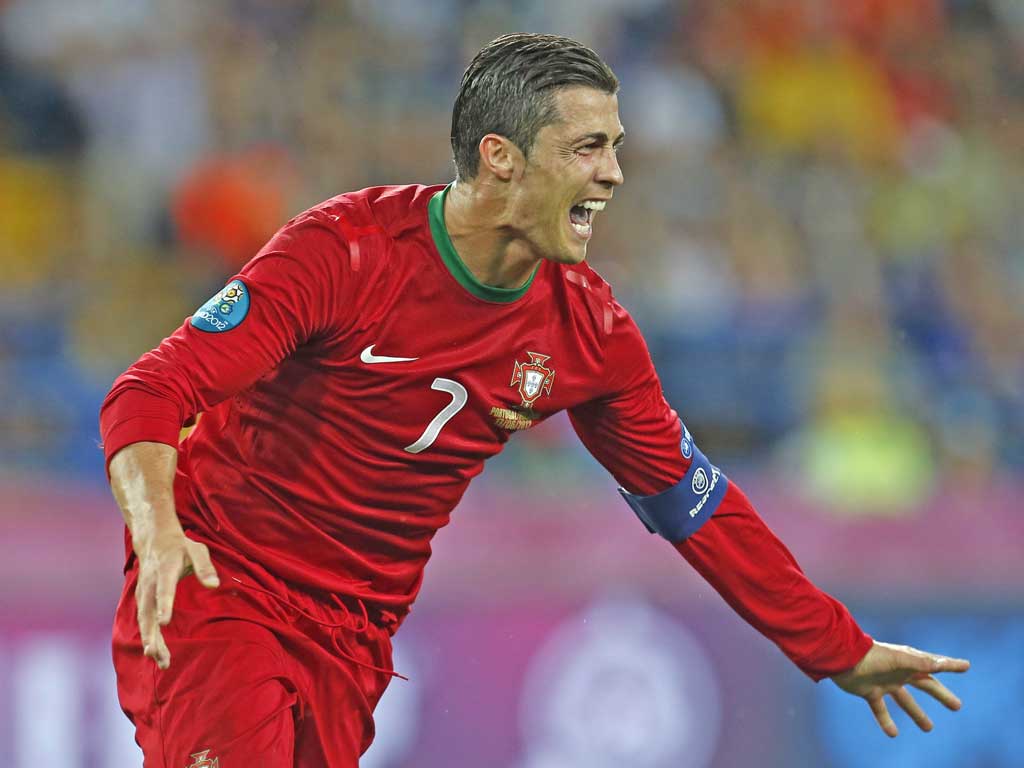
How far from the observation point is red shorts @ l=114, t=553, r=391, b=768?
11.8 feet

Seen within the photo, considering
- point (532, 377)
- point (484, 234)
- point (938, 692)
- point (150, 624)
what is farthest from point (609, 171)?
point (938, 692)

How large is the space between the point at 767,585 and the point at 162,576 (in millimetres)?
1907

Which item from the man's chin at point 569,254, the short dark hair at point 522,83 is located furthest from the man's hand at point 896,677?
the short dark hair at point 522,83

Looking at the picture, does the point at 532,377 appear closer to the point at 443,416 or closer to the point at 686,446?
the point at 443,416

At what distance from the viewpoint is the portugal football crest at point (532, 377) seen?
13.1ft

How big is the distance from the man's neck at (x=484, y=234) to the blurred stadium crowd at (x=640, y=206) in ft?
12.6

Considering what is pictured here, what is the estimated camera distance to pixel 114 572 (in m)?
6.76

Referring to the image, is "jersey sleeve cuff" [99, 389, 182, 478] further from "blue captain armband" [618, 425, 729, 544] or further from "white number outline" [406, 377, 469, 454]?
"blue captain armband" [618, 425, 729, 544]

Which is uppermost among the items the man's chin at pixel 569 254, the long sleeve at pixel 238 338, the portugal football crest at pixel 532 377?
the man's chin at pixel 569 254

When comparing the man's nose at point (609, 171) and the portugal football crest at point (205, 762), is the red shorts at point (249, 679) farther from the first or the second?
the man's nose at point (609, 171)

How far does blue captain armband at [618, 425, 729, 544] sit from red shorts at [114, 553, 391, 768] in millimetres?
820

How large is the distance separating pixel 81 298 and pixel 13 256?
571mm

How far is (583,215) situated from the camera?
3.93 m

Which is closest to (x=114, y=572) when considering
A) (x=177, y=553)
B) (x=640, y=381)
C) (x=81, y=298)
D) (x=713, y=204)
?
(x=81, y=298)
